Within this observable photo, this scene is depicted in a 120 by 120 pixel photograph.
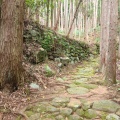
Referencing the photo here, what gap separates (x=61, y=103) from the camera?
4.38 metres

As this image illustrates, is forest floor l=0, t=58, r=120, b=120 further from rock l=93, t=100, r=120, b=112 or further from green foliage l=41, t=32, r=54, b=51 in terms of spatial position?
green foliage l=41, t=32, r=54, b=51

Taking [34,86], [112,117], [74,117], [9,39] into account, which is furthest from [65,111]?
[9,39]

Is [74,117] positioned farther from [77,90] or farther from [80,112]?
[77,90]


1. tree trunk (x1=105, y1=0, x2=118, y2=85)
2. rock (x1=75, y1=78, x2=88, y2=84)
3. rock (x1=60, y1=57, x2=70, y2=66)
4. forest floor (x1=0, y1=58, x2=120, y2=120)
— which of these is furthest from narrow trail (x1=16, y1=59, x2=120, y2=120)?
rock (x1=60, y1=57, x2=70, y2=66)

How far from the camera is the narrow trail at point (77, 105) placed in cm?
385

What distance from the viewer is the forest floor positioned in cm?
388

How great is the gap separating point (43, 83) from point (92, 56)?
7618 mm

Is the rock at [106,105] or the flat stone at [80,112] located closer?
the flat stone at [80,112]

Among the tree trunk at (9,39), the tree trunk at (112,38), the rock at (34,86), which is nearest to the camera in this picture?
the tree trunk at (9,39)

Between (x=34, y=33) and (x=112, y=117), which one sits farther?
(x=34, y=33)

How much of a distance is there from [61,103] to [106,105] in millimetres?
887

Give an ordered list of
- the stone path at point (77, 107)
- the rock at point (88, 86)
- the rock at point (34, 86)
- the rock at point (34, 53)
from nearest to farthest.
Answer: the stone path at point (77, 107) → the rock at point (34, 86) → the rock at point (88, 86) → the rock at point (34, 53)

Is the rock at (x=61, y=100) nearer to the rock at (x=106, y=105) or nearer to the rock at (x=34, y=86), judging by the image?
the rock at (x=106, y=105)

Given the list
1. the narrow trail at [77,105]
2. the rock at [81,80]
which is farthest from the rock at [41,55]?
the narrow trail at [77,105]
